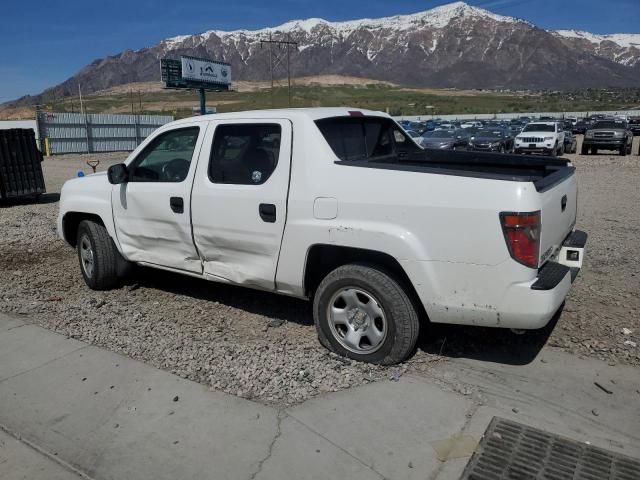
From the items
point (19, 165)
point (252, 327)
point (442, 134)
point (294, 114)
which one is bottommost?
point (252, 327)

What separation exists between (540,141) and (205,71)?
3314 cm

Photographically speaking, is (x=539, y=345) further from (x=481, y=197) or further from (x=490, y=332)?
(x=481, y=197)

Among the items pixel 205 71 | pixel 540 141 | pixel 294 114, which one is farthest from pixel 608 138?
pixel 205 71

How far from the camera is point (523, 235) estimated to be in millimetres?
Result: 3428

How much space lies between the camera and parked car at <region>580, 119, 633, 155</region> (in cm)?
2669

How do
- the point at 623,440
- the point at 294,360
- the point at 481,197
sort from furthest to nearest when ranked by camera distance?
the point at 294,360 → the point at 481,197 → the point at 623,440

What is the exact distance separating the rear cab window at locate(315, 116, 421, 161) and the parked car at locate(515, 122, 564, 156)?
69.9 feet

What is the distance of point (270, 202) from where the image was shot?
168 inches

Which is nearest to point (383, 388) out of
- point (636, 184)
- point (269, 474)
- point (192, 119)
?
point (269, 474)

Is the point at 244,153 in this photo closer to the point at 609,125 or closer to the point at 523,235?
the point at 523,235

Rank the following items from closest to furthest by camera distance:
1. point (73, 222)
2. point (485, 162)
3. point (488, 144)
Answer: point (485, 162)
point (73, 222)
point (488, 144)

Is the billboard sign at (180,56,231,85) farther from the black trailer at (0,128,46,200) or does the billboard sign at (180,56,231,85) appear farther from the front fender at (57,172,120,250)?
the front fender at (57,172,120,250)

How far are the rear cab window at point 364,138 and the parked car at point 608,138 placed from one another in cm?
2493

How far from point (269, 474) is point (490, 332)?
2452 mm
